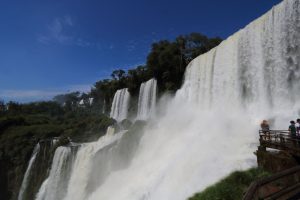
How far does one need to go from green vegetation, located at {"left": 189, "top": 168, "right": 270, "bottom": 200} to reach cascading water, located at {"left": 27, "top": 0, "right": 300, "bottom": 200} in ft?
2.49

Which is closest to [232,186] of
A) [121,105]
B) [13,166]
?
[121,105]

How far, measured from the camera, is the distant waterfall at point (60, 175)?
1114 inches

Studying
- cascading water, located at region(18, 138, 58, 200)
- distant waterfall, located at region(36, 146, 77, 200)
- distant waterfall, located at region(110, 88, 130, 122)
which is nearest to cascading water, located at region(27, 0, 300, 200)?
distant waterfall, located at region(36, 146, 77, 200)

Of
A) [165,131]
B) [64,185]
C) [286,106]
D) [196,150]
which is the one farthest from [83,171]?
[286,106]

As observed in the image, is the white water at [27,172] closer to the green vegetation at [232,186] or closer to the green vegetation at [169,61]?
the green vegetation at [169,61]

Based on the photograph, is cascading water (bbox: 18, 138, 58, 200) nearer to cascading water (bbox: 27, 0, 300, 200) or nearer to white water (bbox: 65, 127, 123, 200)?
white water (bbox: 65, 127, 123, 200)

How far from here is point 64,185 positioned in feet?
92.1

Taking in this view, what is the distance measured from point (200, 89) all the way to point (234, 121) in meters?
7.85

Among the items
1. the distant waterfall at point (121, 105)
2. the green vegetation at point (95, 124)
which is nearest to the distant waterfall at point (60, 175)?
the green vegetation at point (95, 124)

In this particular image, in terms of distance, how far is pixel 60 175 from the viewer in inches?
1139

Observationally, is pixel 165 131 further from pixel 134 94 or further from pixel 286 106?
pixel 134 94

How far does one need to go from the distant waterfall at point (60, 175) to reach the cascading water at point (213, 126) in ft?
3.20

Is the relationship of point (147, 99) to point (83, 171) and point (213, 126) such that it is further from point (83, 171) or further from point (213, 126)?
point (213, 126)

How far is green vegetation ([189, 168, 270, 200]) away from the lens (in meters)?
11.5
